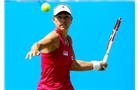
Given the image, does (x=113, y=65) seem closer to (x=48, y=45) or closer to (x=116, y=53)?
(x=116, y=53)

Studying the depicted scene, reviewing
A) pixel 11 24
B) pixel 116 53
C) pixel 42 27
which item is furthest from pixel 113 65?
pixel 11 24

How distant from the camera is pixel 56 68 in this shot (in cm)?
322

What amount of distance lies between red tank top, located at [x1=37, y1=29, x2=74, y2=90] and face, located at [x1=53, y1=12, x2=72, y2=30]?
0.07 meters

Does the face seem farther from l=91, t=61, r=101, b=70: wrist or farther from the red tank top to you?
l=91, t=61, r=101, b=70: wrist

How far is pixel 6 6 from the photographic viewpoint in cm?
638

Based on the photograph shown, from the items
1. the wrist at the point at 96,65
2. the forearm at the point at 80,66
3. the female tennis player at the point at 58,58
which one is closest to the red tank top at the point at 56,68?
the female tennis player at the point at 58,58

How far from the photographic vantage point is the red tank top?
10.5ft

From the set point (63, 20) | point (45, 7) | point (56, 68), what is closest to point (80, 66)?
point (56, 68)

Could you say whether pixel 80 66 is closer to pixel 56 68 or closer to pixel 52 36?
pixel 56 68

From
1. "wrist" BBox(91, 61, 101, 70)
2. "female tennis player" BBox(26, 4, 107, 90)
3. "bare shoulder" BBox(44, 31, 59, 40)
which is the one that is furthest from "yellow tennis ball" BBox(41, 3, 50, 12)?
"bare shoulder" BBox(44, 31, 59, 40)

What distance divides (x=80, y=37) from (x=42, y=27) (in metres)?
0.69

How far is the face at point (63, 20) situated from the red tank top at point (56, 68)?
66 mm

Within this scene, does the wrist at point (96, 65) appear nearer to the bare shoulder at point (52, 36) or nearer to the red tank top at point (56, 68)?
the red tank top at point (56, 68)

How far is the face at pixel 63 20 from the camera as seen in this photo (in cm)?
324
